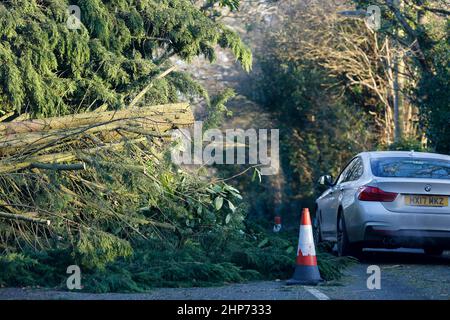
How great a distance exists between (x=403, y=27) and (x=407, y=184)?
10.9 metres

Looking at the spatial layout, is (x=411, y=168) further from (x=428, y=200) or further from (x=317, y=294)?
(x=317, y=294)

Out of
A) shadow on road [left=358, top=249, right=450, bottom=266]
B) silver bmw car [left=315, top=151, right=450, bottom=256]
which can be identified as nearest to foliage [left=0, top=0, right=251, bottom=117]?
silver bmw car [left=315, top=151, right=450, bottom=256]

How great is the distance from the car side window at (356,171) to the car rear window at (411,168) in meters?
0.22

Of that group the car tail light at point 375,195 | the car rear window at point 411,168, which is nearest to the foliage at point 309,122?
the car rear window at point 411,168

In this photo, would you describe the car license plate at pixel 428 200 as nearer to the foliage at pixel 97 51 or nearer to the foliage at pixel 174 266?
the foliage at pixel 174 266

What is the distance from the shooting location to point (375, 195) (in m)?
12.0

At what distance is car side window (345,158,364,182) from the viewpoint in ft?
42.7

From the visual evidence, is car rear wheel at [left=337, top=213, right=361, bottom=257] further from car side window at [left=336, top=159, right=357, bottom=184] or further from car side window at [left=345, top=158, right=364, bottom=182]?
car side window at [left=336, top=159, right=357, bottom=184]

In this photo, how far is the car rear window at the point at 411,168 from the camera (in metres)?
12.5

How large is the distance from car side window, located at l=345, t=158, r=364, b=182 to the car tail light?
748 mm

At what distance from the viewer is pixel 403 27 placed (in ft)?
72.4
